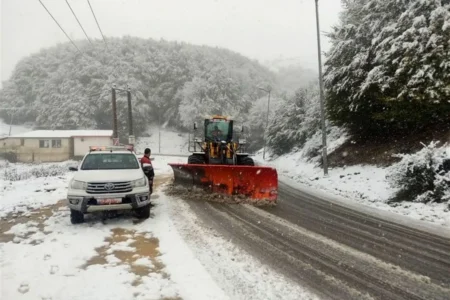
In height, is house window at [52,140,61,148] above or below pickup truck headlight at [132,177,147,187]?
above

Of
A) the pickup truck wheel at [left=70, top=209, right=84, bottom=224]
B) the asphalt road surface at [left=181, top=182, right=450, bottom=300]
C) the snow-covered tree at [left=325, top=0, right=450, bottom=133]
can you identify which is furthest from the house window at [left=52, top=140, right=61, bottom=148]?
the pickup truck wheel at [left=70, top=209, right=84, bottom=224]

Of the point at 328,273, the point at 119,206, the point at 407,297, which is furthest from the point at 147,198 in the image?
the point at 407,297

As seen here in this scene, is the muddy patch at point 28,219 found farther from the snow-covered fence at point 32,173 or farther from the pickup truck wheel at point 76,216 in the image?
the snow-covered fence at point 32,173

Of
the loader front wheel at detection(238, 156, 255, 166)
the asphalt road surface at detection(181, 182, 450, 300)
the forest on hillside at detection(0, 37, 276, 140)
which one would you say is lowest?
the asphalt road surface at detection(181, 182, 450, 300)

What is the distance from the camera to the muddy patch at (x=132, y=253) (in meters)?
4.88

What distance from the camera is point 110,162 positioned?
8.58m

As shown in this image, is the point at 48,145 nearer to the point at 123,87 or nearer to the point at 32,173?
the point at 32,173

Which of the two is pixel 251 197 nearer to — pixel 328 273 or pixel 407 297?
pixel 328 273

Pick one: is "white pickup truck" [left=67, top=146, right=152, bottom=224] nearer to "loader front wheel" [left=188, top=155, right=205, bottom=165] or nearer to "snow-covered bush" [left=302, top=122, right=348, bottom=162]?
"loader front wheel" [left=188, top=155, right=205, bottom=165]

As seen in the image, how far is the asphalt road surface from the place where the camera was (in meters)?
4.30

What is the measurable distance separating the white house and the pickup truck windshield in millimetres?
39460

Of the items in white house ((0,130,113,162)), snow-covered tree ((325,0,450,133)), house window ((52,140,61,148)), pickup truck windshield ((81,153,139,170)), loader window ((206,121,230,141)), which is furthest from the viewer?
house window ((52,140,61,148))

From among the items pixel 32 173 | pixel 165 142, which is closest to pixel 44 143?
pixel 165 142

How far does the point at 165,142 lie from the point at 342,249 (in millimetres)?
62438
